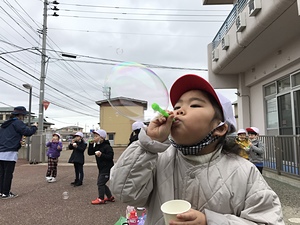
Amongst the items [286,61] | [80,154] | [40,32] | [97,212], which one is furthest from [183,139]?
[40,32]

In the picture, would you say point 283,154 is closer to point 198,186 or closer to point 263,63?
point 263,63

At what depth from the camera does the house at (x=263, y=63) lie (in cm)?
683

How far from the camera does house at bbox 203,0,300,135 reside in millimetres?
6830

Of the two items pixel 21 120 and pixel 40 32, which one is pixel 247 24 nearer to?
pixel 21 120

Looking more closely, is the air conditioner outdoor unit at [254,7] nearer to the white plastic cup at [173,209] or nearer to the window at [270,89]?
the window at [270,89]

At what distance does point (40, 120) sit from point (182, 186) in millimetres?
14666

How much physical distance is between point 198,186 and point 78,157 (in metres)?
6.64

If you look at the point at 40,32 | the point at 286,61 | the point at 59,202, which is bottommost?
the point at 59,202

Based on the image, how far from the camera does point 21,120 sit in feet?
20.4

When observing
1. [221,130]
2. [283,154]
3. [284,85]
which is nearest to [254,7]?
[284,85]

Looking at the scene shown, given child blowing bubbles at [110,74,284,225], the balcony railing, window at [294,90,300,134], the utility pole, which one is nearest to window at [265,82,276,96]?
window at [294,90,300,134]

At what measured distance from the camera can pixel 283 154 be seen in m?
7.32

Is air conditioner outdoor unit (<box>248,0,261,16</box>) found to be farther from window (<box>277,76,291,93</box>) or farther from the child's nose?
the child's nose

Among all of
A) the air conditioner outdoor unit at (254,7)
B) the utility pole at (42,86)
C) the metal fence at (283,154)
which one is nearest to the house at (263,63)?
the air conditioner outdoor unit at (254,7)
